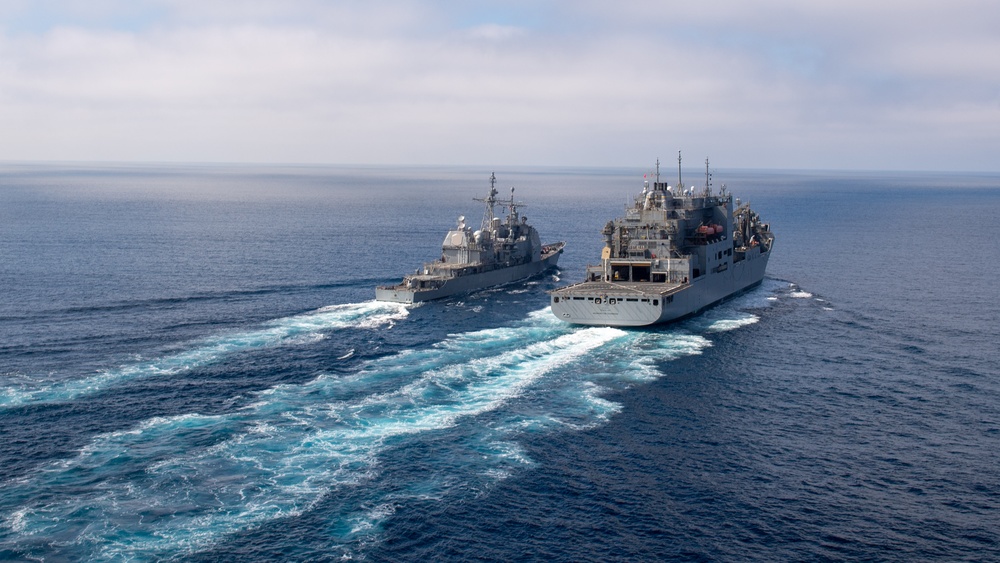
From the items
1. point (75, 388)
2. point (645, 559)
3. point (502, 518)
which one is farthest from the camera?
point (75, 388)

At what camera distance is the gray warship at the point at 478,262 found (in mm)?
97812

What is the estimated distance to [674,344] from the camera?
76375 mm

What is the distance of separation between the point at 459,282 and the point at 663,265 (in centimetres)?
2740

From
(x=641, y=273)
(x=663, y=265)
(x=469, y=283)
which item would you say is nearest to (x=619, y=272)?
(x=641, y=273)

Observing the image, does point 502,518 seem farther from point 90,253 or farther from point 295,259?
point 90,253

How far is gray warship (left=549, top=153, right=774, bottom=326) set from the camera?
268 ft

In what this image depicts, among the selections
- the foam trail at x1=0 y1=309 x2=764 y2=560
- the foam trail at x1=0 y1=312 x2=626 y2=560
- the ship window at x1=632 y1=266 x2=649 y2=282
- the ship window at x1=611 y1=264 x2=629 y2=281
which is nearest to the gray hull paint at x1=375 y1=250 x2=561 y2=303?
the ship window at x1=611 y1=264 x2=629 y2=281

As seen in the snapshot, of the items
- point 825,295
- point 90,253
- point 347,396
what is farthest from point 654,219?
point 90,253

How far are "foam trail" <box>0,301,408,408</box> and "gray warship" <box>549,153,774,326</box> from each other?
2122cm

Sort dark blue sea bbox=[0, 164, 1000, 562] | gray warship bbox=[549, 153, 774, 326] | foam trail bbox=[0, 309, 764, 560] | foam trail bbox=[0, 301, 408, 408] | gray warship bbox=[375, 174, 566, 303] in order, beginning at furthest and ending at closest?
gray warship bbox=[375, 174, 566, 303]
gray warship bbox=[549, 153, 774, 326]
foam trail bbox=[0, 301, 408, 408]
dark blue sea bbox=[0, 164, 1000, 562]
foam trail bbox=[0, 309, 764, 560]

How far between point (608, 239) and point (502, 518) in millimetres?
61538

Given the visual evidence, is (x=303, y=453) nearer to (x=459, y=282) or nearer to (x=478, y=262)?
(x=459, y=282)

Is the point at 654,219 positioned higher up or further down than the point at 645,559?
higher up

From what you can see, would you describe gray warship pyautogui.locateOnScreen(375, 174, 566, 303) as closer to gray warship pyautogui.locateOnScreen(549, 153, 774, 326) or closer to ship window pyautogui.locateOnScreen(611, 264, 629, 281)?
gray warship pyautogui.locateOnScreen(549, 153, 774, 326)
